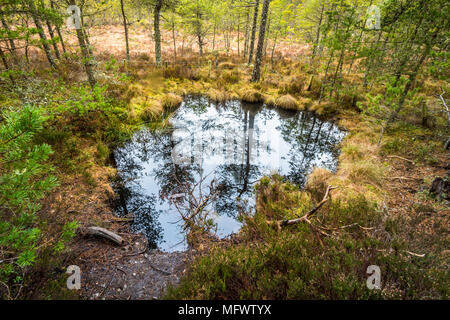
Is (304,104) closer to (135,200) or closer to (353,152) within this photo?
(353,152)

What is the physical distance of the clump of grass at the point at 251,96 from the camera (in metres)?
11.4

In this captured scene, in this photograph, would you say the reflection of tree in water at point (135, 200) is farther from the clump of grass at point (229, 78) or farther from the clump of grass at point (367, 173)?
the clump of grass at point (229, 78)

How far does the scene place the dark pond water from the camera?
456cm

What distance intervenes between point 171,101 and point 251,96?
4354mm

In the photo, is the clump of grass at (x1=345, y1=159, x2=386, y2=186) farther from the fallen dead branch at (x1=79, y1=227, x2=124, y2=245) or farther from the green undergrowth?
the fallen dead branch at (x1=79, y1=227, x2=124, y2=245)

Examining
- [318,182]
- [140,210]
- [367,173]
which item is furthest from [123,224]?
[367,173]

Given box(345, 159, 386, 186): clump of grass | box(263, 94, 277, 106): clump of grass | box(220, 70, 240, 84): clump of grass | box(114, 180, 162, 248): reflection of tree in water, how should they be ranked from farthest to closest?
box(220, 70, 240, 84): clump of grass < box(263, 94, 277, 106): clump of grass < box(345, 159, 386, 186): clump of grass < box(114, 180, 162, 248): reflection of tree in water

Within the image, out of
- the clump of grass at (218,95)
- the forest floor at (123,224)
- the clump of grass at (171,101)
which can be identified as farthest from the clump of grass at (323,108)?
the clump of grass at (171,101)

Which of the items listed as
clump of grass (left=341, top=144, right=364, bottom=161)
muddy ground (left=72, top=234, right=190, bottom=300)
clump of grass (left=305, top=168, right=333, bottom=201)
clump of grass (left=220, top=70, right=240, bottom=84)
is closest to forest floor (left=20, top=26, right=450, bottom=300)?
muddy ground (left=72, top=234, right=190, bottom=300)

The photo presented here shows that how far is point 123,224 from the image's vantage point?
4.16m

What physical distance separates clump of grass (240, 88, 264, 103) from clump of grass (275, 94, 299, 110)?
1177 millimetres

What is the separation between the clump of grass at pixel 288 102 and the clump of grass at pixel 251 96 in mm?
1177

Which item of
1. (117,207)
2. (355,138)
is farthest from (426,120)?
(117,207)

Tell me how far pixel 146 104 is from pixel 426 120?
35.1 feet
